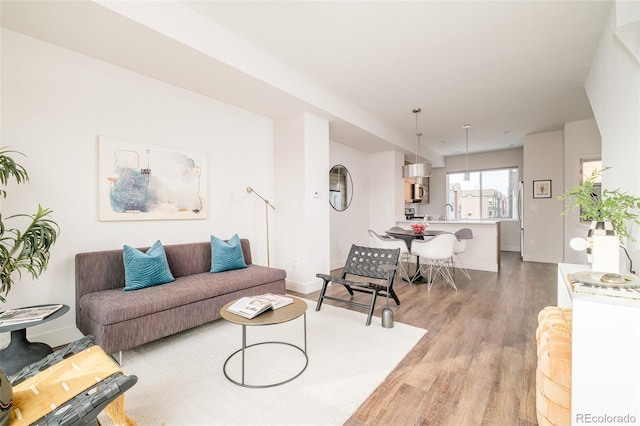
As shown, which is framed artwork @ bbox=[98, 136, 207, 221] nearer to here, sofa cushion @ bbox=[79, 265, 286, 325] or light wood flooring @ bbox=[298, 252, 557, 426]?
sofa cushion @ bbox=[79, 265, 286, 325]

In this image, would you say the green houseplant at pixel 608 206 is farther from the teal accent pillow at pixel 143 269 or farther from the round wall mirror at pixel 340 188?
the round wall mirror at pixel 340 188

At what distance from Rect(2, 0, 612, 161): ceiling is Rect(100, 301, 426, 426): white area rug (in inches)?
103

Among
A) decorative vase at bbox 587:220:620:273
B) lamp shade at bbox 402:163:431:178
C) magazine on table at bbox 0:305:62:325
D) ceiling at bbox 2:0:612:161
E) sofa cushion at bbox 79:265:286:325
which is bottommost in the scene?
sofa cushion at bbox 79:265:286:325

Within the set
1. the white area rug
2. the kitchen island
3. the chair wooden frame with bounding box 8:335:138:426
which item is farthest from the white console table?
the kitchen island

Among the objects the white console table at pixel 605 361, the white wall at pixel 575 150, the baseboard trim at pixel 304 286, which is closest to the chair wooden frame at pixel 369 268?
the baseboard trim at pixel 304 286

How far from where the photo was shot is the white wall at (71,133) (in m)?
2.36

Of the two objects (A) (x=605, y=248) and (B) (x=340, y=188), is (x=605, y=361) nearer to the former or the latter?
(A) (x=605, y=248)

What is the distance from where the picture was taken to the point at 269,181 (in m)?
4.43

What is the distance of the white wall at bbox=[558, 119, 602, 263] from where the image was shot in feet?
16.9

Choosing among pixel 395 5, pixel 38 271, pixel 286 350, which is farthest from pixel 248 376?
pixel 395 5

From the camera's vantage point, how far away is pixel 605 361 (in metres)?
1.19

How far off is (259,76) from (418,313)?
3145 mm

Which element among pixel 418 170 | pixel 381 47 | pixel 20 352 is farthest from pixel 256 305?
pixel 418 170

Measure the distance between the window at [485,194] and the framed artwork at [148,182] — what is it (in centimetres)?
737
